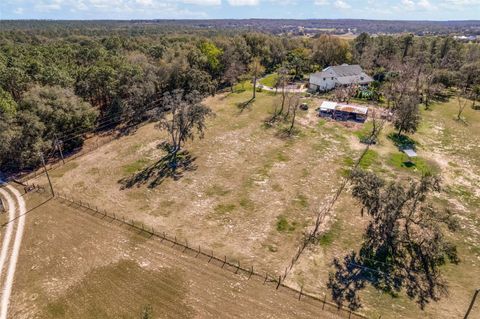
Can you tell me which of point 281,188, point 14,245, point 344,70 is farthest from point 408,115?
point 14,245

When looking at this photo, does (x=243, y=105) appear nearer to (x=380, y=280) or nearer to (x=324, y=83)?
(x=324, y=83)

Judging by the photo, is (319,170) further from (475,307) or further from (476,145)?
(476,145)

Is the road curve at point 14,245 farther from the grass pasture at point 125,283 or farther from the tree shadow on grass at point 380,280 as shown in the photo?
the tree shadow on grass at point 380,280

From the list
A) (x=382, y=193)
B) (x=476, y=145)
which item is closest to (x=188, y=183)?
(x=382, y=193)

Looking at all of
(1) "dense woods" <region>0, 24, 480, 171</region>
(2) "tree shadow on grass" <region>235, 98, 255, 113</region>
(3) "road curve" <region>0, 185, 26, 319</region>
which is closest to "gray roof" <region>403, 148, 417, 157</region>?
(1) "dense woods" <region>0, 24, 480, 171</region>

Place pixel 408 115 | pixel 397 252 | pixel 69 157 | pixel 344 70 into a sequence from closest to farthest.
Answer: pixel 397 252
pixel 69 157
pixel 408 115
pixel 344 70
